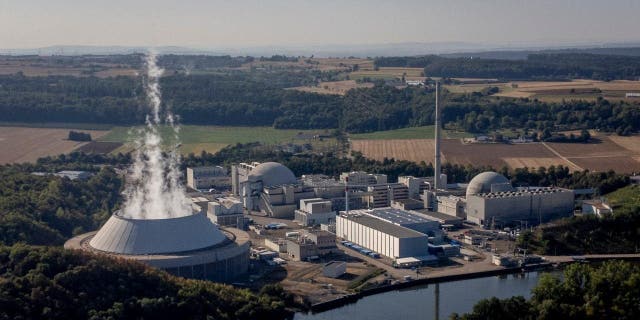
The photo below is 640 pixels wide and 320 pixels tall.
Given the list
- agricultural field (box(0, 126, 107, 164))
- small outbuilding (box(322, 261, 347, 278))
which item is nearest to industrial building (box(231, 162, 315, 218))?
small outbuilding (box(322, 261, 347, 278))


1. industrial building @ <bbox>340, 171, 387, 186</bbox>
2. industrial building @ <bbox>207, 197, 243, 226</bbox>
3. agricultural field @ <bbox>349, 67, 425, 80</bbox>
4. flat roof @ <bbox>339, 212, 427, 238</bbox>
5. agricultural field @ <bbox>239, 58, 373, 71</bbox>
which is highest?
agricultural field @ <bbox>239, 58, 373, 71</bbox>

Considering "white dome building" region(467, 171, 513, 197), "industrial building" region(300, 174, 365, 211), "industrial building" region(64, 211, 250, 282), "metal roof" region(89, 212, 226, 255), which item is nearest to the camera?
"industrial building" region(64, 211, 250, 282)

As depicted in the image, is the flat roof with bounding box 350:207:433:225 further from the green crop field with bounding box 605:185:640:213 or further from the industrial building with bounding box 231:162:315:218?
the green crop field with bounding box 605:185:640:213

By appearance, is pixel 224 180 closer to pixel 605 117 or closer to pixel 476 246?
pixel 476 246

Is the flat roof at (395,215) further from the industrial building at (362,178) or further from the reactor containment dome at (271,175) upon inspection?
the reactor containment dome at (271,175)

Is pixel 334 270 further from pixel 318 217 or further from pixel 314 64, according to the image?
pixel 314 64

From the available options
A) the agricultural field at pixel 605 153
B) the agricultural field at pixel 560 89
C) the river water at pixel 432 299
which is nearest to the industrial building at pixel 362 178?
the agricultural field at pixel 605 153

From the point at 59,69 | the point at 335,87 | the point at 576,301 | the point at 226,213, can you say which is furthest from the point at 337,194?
the point at 59,69
